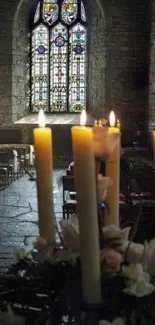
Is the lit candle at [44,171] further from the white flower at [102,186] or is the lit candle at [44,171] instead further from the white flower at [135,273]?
the white flower at [135,273]

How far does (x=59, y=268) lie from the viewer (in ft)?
3.22

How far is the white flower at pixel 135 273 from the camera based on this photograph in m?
0.91

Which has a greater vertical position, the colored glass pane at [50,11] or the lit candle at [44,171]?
the colored glass pane at [50,11]

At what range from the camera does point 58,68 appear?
1458cm

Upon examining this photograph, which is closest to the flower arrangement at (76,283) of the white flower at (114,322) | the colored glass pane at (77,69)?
the white flower at (114,322)

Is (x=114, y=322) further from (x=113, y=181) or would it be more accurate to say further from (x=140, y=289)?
(x=113, y=181)

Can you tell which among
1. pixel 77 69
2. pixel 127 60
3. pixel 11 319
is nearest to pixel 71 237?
pixel 11 319

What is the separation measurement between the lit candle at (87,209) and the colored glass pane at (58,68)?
540 inches

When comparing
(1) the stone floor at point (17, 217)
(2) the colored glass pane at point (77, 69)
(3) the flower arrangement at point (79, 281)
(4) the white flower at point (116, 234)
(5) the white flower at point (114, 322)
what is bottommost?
(1) the stone floor at point (17, 217)

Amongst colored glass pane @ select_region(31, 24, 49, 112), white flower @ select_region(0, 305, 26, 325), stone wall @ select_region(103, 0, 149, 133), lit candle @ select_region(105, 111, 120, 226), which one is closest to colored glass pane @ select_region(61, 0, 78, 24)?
colored glass pane @ select_region(31, 24, 49, 112)

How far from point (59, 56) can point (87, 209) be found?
13979 millimetres

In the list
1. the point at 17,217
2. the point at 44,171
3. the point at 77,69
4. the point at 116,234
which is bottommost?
the point at 17,217

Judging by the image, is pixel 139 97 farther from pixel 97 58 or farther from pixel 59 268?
pixel 59 268

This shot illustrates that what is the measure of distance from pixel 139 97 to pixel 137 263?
12.4 meters
